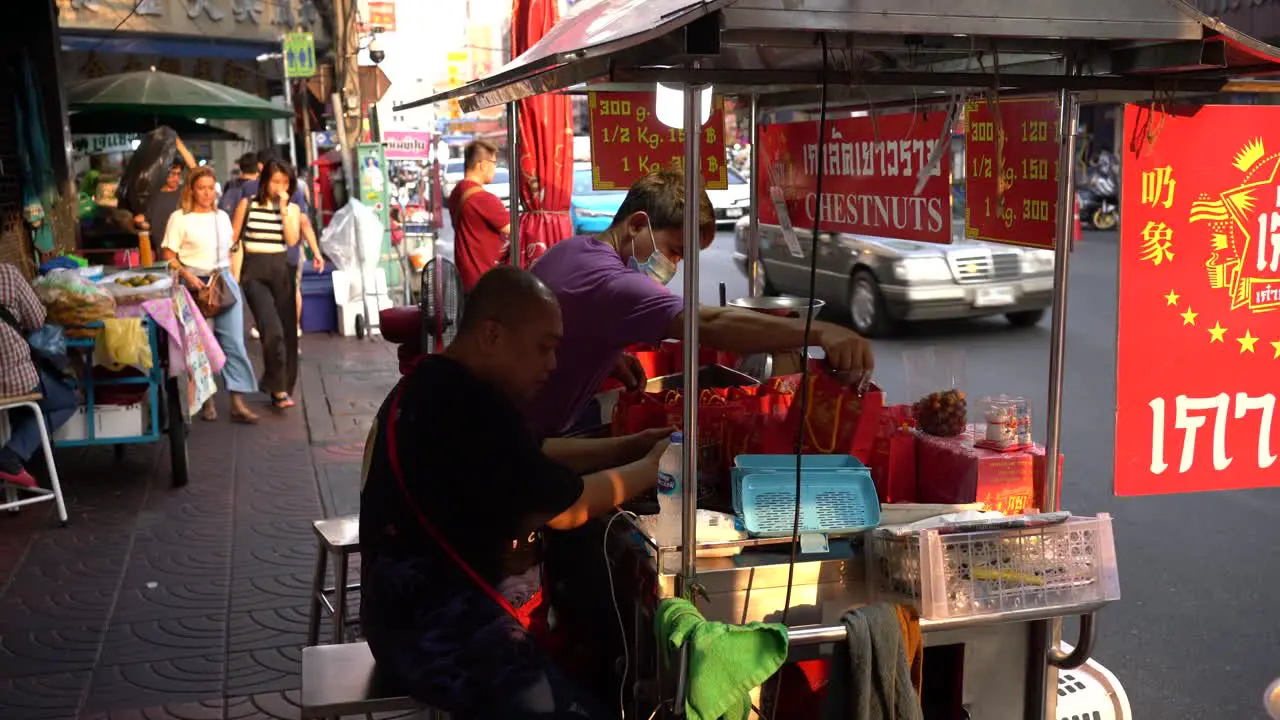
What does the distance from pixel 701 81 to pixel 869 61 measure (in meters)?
1.53

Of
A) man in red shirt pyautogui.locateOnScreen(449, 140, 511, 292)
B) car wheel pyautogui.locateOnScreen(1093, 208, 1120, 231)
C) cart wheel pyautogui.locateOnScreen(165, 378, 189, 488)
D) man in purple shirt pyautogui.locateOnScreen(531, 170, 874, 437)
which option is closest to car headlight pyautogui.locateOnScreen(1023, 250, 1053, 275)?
man in red shirt pyautogui.locateOnScreen(449, 140, 511, 292)

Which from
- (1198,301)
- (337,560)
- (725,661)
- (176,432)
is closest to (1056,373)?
(1198,301)

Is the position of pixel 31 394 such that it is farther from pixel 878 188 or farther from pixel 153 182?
pixel 153 182

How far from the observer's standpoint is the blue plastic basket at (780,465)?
10.3 feet

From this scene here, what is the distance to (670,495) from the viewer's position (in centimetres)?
308

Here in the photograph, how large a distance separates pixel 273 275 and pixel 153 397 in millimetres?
2901

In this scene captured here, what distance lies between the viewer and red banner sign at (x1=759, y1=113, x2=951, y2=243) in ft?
14.1

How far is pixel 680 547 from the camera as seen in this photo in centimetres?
296

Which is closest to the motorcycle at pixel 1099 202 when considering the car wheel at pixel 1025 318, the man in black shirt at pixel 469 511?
the car wheel at pixel 1025 318

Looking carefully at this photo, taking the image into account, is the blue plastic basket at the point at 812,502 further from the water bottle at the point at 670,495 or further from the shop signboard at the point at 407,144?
the shop signboard at the point at 407,144

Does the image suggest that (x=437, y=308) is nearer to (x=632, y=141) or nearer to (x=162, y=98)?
(x=632, y=141)

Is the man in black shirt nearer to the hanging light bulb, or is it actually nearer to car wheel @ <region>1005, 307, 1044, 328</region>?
the hanging light bulb

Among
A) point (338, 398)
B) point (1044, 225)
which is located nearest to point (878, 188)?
point (1044, 225)

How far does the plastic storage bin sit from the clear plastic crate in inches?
475
